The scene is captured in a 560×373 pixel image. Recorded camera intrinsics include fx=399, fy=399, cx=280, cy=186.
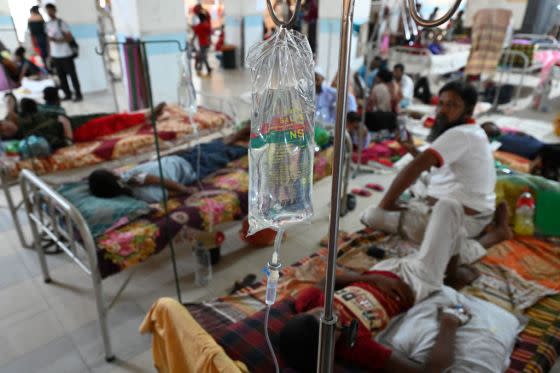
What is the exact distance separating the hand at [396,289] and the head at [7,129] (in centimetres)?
382

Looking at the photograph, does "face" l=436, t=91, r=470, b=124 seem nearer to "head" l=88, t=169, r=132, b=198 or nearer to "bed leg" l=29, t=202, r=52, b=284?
"head" l=88, t=169, r=132, b=198

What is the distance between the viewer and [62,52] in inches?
244

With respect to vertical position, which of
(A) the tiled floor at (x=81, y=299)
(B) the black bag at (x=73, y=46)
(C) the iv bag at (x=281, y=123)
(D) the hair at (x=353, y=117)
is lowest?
(A) the tiled floor at (x=81, y=299)

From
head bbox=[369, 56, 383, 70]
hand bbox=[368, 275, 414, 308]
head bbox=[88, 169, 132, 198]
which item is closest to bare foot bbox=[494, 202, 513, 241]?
hand bbox=[368, 275, 414, 308]

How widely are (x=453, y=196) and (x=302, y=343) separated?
155 centimetres

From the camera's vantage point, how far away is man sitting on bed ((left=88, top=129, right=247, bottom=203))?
2.64 metres

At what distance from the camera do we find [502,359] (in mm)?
1543

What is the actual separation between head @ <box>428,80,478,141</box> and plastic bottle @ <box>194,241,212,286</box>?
5.64ft

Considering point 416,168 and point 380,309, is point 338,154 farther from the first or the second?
point 416,168

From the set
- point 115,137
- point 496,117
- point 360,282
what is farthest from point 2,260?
point 496,117

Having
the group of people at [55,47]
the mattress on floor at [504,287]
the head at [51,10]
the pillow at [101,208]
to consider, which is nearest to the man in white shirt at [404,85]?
the mattress on floor at [504,287]

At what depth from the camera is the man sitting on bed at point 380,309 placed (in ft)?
4.48

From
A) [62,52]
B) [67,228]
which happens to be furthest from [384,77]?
[62,52]

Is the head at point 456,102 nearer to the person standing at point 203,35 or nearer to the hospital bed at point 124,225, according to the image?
the hospital bed at point 124,225
